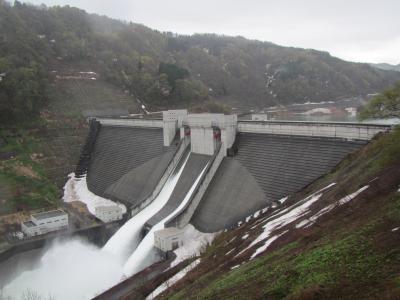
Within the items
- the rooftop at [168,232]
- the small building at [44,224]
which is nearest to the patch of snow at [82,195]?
the small building at [44,224]

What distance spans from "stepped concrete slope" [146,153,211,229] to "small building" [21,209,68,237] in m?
6.25

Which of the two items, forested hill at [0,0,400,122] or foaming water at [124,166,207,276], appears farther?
forested hill at [0,0,400,122]

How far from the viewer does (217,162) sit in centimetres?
2548

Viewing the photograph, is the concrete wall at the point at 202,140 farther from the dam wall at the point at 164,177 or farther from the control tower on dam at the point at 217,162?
the dam wall at the point at 164,177

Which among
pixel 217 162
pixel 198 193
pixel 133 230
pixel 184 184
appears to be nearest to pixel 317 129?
pixel 217 162

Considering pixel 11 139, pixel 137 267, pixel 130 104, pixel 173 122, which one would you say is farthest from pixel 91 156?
pixel 137 267

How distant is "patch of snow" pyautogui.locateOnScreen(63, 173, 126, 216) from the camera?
30705 millimetres

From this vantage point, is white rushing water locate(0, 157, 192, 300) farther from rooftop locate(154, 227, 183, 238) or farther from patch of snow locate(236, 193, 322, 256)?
patch of snow locate(236, 193, 322, 256)

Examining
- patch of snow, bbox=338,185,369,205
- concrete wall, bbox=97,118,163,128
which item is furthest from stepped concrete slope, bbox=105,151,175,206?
patch of snow, bbox=338,185,369,205

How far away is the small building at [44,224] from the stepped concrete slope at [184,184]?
625cm

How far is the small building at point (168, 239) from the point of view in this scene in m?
20.5

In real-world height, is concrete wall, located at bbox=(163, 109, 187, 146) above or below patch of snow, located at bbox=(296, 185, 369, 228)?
above

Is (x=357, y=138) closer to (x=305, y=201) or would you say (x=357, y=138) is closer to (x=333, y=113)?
(x=305, y=201)

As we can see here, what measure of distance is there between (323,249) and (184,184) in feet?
59.9
